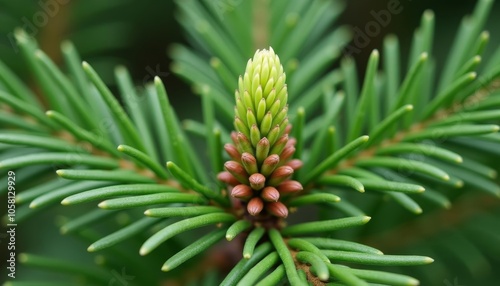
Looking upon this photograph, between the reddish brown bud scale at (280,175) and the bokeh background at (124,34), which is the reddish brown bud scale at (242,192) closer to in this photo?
the reddish brown bud scale at (280,175)

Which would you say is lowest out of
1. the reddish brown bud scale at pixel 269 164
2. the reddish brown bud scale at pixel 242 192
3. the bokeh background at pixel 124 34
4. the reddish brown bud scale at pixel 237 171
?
the reddish brown bud scale at pixel 242 192

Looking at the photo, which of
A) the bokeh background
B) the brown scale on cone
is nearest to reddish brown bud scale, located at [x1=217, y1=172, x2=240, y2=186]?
the brown scale on cone

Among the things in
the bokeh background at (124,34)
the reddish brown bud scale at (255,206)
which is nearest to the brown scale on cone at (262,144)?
the reddish brown bud scale at (255,206)

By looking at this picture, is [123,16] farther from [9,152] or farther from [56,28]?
[9,152]

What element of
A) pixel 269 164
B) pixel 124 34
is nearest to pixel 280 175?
pixel 269 164

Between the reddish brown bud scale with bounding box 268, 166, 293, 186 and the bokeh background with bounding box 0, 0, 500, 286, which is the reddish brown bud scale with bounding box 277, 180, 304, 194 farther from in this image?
the bokeh background with bounding box 0, 0, 500, 286

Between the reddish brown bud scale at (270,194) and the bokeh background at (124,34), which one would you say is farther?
the bokeh background at (124,34)

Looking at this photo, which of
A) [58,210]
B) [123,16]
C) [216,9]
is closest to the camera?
[216,9]

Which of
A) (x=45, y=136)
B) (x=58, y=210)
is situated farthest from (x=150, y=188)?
(x=58, y=210)
